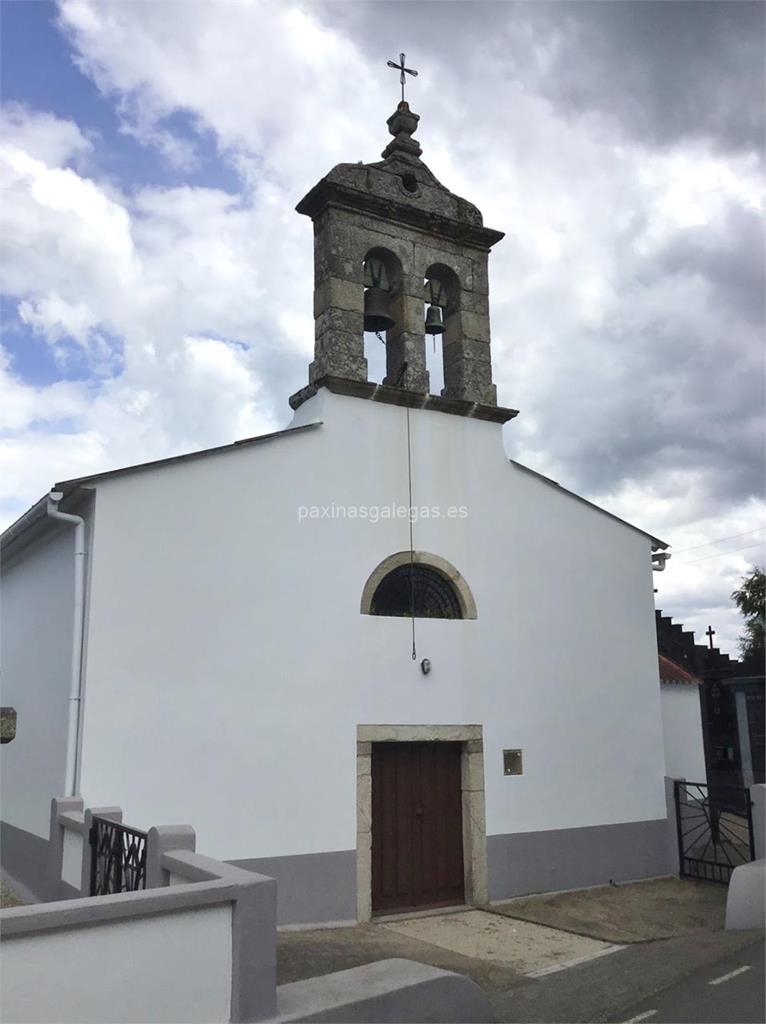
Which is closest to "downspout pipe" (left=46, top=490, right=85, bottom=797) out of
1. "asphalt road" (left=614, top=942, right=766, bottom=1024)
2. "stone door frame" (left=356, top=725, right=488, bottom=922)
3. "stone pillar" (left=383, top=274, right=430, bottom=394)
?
"stone door frame" (left=356, top=725, right=488, bottom=922)

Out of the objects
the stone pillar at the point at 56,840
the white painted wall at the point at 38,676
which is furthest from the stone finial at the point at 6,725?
the stone pillar at the point at 56,840

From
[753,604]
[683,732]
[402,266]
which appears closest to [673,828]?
[683,732]

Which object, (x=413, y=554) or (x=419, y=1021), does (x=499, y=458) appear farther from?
(x=419, y=1021)

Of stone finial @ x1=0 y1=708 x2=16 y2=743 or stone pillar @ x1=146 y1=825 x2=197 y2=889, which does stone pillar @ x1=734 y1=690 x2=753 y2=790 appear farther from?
stone pillar @ x1=146 y1=825 x2=197 y2=889

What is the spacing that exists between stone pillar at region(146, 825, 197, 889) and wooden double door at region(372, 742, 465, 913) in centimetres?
375

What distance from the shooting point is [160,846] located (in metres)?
5.23

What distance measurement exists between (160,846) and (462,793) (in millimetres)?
4745

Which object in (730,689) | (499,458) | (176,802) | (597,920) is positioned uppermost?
(499,458)

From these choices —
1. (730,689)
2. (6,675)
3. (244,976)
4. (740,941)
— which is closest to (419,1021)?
(244,976)

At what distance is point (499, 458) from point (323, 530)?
2599 mm

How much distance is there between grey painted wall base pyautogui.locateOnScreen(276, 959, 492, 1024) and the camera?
14.7 feet

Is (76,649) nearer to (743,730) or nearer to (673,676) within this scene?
(673,676)

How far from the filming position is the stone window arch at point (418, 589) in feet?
30.0

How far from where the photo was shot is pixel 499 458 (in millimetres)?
10273
